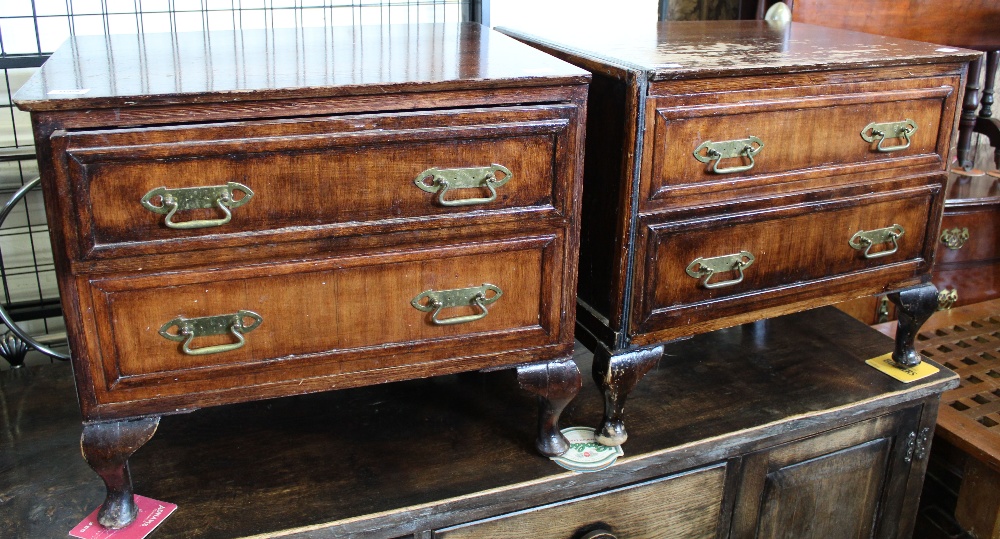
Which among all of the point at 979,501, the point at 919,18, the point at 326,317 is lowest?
the point at 979,501

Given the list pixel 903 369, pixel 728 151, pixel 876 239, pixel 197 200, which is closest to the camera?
pixel 197 200

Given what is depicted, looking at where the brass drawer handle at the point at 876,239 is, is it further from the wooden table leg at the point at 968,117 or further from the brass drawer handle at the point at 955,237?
the wooden table leg at the point at 968,117

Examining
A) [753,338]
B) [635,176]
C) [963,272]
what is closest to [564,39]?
[635,176]

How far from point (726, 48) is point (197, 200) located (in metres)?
0.95

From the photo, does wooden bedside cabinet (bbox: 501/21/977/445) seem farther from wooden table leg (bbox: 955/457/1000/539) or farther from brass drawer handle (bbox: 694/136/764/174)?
wooden table leg (bbox: 955/457/1000/539)

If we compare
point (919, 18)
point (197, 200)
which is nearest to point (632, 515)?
point (197, 200)

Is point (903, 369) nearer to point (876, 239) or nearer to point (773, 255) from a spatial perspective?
point (876, 239)

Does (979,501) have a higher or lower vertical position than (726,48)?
lower

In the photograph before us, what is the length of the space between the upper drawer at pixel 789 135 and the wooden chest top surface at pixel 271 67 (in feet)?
0.70

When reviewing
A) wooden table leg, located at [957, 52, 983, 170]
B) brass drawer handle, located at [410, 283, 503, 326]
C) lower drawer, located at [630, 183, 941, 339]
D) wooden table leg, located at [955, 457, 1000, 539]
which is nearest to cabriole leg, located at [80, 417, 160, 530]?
brass drawer handle, located at [410, 283, 503, 326]

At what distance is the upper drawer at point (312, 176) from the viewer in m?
1.14

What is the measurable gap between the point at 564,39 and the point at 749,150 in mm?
418

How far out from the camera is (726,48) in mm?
1598

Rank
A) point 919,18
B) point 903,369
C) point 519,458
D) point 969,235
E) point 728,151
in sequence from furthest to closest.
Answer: point 969,235, point 919,18, point 903,369, point 519,458, point 728,151
